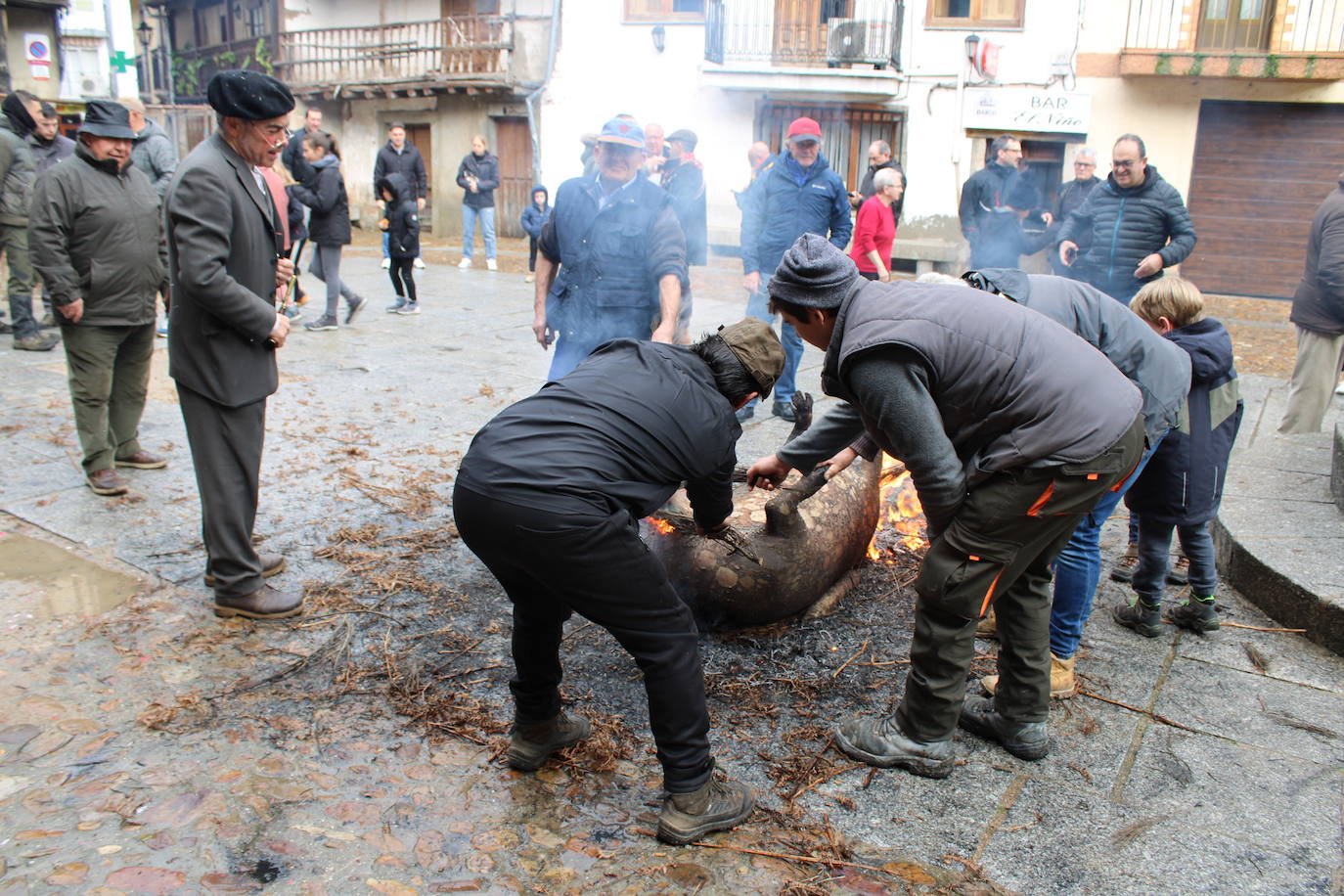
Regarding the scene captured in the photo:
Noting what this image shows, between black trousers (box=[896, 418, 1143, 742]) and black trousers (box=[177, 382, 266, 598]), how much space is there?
8.28 ft

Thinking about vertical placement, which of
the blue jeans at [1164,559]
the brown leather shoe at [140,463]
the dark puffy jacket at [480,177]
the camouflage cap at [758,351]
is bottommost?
the brown leather shoe at [140,463]

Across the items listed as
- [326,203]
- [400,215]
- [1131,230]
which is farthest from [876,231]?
[326,203]

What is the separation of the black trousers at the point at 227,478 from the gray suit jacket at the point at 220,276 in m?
0.08

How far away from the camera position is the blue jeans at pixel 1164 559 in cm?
387

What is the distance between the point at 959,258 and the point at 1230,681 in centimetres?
1346

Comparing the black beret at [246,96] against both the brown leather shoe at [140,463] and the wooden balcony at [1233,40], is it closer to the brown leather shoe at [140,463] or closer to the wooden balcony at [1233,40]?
the brown leather shoe at [140,463]

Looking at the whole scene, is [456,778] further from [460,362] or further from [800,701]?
[460,362]

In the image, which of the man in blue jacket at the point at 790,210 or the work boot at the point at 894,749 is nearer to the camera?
the work boot at the point at 894,749

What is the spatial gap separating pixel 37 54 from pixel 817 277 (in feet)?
86.8

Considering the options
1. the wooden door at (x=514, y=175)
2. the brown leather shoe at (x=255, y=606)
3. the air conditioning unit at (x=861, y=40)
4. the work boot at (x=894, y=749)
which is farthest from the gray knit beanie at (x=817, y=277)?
Answer: the wooden door at (x=514, y=175)

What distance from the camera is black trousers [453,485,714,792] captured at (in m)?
2.41

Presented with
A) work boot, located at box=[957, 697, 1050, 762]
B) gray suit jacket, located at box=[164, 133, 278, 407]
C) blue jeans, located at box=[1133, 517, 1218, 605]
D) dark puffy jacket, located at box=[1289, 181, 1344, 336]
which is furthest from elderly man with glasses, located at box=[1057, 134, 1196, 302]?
gray suit jacket, located at box=[164, 133, 278, 407]

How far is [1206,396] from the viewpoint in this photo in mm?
3744

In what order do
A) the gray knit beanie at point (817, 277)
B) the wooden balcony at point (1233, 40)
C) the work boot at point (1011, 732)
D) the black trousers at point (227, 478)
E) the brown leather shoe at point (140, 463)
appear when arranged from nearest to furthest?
the gray knit beanie at point (817, 277) → the work boot at point (1011, 732) → the black trousers at point (227, 478) → the brown leather shoe at point (140, 463) → the wooden balcony at point (1233, 40)
